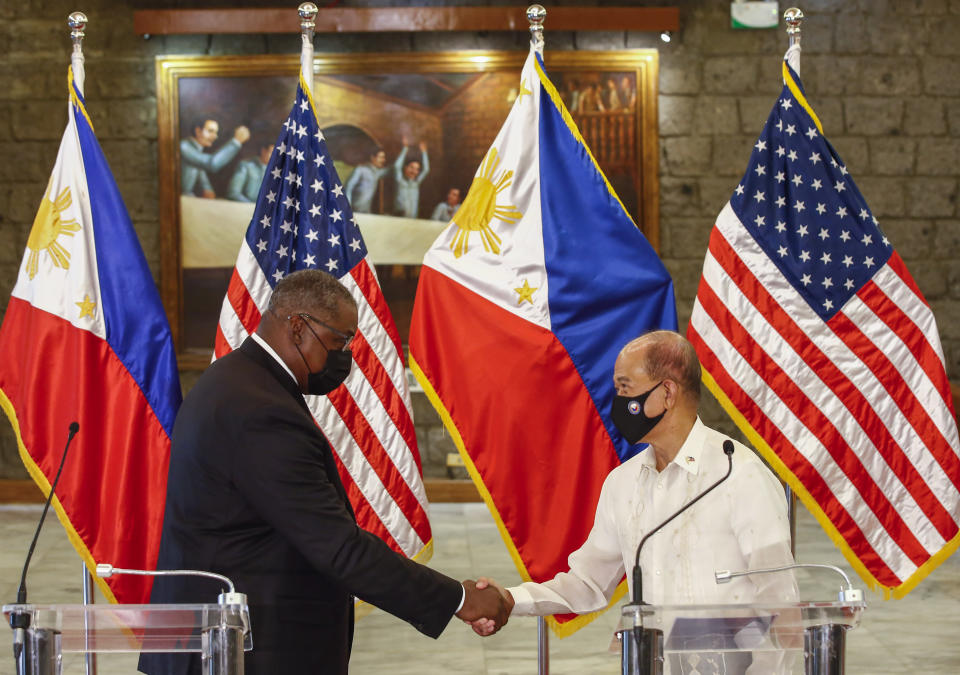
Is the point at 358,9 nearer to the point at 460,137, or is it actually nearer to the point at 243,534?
the point at 460,137

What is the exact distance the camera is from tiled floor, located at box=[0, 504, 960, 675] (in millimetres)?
4875

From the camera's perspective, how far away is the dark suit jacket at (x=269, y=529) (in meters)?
2.54

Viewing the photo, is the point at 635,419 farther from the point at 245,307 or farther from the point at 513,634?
the point at 513,634

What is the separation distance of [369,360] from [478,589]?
4.38 ft

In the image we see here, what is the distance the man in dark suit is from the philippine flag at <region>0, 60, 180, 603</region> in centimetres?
133

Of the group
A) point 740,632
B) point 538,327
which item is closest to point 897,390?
point 538,327

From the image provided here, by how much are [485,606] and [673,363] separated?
77 centimetres

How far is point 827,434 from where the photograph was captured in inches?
152

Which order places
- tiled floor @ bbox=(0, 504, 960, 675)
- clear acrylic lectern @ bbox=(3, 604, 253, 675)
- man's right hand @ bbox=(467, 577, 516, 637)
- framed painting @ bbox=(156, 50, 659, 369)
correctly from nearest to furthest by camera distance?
clear acrylic lectern @ bbox=(3, 604, 253, 675) → man's right hand @ bbox=(467, 577, 516, 637) → tiled floor @ bbox=(0, 504, 960, 675) → framed painting @ bbox=(156, 50, 659, 369)

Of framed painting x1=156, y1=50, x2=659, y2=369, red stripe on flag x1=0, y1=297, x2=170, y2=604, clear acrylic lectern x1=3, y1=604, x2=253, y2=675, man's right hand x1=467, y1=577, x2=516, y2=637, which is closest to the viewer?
clear acrylic lectern x1=3, y1=604, x2=253, y2=675

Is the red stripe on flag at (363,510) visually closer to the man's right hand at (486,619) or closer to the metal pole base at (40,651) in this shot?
the man's right hand at (486,619)

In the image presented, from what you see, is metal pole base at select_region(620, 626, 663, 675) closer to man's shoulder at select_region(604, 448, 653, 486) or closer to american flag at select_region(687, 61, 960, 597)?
man's shoulder at select_region(604, 448, 653, 486)

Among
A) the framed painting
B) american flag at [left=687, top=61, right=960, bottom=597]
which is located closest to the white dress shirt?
american flag at [left=687, top=61, right=960, bottom=597]

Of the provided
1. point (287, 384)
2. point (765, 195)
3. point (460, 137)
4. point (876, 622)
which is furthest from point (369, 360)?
point (460, 137)
